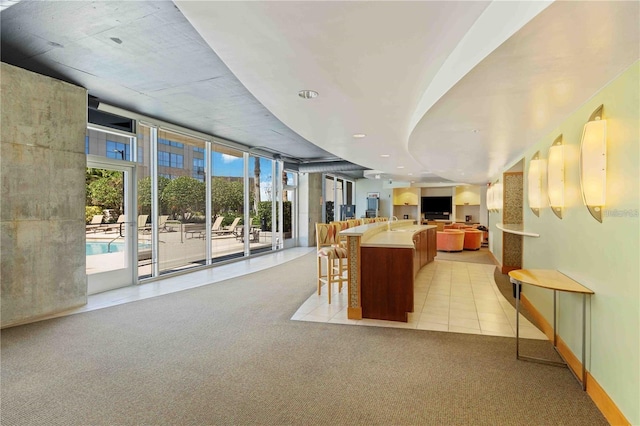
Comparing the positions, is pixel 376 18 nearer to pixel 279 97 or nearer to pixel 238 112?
pixel 279 97

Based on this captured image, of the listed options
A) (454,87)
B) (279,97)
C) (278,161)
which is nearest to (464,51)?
(454,87)

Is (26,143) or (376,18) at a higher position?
(376,18)

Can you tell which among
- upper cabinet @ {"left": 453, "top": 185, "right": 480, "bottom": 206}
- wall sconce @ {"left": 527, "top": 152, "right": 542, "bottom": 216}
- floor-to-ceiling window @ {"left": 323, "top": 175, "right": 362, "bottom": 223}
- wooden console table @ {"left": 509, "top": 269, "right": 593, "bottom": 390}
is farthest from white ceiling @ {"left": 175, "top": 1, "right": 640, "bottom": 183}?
upper cabinet @ {"left": 453, "top": 185, "right": 480, "bottom": 206}

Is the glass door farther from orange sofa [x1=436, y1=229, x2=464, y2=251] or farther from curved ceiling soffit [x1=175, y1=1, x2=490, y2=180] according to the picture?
orange sofa [x1=436, y1=229, x2=464, y2=251]

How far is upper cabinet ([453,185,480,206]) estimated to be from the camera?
47.3ft

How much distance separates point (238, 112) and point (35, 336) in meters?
4.20

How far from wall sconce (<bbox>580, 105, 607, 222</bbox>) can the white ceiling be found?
0.96 feet

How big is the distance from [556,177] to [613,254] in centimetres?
132

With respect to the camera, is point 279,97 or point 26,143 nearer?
point 279,97

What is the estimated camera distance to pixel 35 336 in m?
3.60

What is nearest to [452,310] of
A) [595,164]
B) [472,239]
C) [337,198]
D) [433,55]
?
[595,164]

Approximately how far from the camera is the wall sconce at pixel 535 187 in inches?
163

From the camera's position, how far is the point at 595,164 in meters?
2.42

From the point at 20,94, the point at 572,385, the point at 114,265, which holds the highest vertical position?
the point at 20,94
